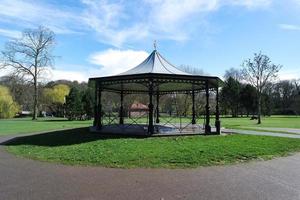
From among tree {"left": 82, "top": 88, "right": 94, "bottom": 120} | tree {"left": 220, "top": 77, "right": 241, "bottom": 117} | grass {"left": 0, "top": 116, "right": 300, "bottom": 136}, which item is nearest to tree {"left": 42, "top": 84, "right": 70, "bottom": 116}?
tree {"left": 82, "top": 88, "right": 94, "bottom": 120}

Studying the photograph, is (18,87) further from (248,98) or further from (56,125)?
(248,98)

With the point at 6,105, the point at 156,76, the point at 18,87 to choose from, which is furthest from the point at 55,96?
the point at 156,76

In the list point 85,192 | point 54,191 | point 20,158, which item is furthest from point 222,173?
point 20,158

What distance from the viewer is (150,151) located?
1270cm

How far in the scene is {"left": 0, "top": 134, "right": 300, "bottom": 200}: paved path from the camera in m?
7.19

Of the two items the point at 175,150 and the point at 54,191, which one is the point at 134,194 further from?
the point at 175,150

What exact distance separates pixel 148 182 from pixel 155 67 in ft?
38.8

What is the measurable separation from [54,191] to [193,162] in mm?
4985

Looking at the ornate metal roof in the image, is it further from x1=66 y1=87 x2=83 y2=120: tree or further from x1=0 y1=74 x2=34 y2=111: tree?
x1=0 y1=74 x2=34 y2=111: tree

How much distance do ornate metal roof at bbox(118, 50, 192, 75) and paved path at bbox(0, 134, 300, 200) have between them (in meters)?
9.06

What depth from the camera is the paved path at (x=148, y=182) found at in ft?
23.6

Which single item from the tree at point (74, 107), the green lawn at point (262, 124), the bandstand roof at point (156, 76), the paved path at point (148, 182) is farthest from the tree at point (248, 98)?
the paved path at point (148, 182)

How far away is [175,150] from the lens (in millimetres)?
12867

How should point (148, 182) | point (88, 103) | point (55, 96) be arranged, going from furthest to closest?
point (55, 96) → point (88, 103) → point (148, 182)
